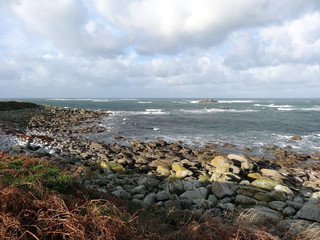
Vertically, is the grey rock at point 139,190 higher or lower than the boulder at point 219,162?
higher

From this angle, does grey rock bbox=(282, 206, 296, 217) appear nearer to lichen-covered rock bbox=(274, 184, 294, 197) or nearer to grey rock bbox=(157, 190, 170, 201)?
lichen-covered rock bbox=(274, 184, 294, 197)

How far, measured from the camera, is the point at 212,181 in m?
10.2

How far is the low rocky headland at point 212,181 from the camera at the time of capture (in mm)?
6359

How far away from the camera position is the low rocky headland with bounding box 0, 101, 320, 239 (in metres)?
6.36

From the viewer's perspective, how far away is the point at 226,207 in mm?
6887

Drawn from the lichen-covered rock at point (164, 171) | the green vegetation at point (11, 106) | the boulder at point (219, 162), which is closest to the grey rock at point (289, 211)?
the lichen-covered rock at point (164, 171)

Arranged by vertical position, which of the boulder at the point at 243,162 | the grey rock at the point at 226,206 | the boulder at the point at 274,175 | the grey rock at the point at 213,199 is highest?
the grey rock at the point at 226,206

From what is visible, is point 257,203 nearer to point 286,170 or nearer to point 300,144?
point 286,170

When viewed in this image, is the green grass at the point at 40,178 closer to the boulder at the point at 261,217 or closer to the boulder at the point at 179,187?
the boulder at the point at 179,187

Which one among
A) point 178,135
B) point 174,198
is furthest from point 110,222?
point 178,135

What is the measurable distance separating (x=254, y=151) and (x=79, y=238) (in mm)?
18865

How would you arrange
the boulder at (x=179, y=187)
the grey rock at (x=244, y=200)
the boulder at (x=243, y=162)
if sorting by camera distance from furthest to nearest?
1. the boulder at (x=243, y=162)
2. the boulder at (x=179, y=187)
3. the grey rock at (x=244, y=200)

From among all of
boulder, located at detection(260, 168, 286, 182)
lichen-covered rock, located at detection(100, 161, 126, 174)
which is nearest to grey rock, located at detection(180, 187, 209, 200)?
lichen-covered rock, located at detection(100, 161, 126, 174)

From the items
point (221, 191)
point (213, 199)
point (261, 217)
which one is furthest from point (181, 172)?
point (261, 217)
